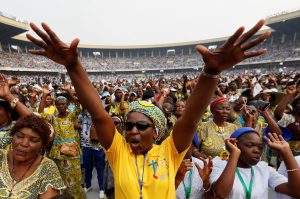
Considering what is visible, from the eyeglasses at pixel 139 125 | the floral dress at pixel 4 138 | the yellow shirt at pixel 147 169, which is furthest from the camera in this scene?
the floral dress at pixel 4 138

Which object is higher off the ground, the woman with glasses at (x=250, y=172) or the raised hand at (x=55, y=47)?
the raised hand at (x=55, y=47)

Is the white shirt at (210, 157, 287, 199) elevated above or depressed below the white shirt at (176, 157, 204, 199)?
above

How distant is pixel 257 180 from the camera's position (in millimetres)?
2049

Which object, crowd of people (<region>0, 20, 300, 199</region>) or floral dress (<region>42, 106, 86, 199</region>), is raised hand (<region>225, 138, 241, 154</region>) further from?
floral dress (<region>42, 106, 86, 199</region>)

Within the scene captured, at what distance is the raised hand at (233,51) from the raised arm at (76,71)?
2.34 feet

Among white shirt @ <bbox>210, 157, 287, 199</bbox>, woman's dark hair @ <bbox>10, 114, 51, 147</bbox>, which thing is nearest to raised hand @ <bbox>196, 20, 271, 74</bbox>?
white shirt @ <bbox>210, 157, 287, 199</bbox>

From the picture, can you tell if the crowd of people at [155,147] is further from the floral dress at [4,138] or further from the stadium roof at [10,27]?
the stadium roof at [10,27]

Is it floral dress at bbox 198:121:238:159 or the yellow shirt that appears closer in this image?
the yellow shirt

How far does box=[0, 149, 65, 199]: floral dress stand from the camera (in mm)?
1785

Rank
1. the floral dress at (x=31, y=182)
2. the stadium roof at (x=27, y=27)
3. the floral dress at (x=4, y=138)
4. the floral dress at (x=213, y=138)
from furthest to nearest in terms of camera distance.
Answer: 1. the stadium roof at (x=27, y=27)
2. the floral dress at (x=213, y=138)
3. the floral dress at (x=4, y=138)
4. the floral dress at (x=31, y=182)

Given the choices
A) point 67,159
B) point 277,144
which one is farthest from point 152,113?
point 67,159

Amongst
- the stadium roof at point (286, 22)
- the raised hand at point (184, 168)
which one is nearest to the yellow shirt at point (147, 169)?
the raised hand at point (184, 168)

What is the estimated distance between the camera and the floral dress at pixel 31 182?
5.86ft

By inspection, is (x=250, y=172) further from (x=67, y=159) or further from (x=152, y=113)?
(x=67, y=159)
